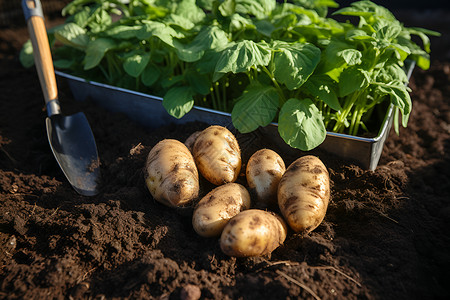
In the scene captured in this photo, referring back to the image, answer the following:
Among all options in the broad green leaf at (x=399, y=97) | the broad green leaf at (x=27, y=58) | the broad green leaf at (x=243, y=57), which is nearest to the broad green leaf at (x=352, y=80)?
the broad green leaf at (x=399, y=97)

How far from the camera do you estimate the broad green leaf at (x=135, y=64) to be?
8.32 feet

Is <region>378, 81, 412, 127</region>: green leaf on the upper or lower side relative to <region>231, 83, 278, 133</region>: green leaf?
upper

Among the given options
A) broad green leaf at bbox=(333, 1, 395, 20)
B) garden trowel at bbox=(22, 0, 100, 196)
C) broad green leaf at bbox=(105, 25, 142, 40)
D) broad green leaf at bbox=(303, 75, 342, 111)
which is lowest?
garden trowel at bbox=(22, 0, 100, 196)

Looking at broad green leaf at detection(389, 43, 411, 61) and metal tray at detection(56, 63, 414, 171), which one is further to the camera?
metal tray at detection(56, 63, 414, 171)

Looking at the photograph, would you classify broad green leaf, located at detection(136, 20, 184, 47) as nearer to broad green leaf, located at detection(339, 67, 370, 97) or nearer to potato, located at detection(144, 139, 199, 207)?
potato, located at detection(144, 139, 199, 207)

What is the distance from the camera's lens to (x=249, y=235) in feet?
5.37

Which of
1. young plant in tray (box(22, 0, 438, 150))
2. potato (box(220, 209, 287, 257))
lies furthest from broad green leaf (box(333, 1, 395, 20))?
potato (box(220, 209, 287, 257))

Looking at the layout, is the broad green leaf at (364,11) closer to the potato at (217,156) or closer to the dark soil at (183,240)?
the dark soil at (183,240)

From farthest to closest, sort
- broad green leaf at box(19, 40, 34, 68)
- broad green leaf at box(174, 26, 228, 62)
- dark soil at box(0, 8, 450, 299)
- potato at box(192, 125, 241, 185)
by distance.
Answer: broad green leaf at box(19, 40, 34, 68) → broad green leaf at box(174, 26, 228, 62) → potato at box(192, 125, 241, 185) → dark soil at box(0, 8, 450, 299)

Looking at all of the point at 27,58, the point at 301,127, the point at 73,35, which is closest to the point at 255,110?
the point at 301,127

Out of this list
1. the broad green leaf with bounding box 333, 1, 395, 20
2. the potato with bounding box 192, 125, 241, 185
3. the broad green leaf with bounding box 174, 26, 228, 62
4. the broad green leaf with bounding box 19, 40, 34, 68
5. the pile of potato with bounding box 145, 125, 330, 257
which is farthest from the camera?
the broad green leaf with bounding box 19, 40, 34, 68

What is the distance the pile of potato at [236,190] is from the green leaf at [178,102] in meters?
0.34

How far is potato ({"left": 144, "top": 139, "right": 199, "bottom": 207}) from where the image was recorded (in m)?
1.91

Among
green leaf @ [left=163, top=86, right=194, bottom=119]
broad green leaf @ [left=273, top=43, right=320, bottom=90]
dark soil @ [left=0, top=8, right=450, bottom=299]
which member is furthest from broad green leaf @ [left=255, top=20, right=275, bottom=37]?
dark soil @ [left=0, top=8, right=450, bottom=299]
